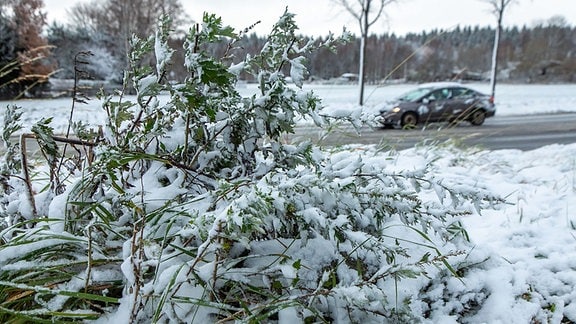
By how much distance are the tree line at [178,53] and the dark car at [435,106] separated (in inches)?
48.6

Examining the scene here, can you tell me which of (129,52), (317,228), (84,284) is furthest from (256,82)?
(84,284)

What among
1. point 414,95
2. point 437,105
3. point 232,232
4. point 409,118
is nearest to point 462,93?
point 437,105

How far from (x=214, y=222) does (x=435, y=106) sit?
1278 cm

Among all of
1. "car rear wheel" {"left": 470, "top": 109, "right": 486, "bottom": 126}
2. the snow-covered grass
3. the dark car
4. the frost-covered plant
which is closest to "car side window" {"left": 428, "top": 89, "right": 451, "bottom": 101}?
the dark car

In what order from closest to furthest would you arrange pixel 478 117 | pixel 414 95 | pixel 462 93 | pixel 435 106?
pixel 435 106 → pixel 414 95 → pixel 462 93 → pixel 478 117

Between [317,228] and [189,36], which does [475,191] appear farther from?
[189,36]

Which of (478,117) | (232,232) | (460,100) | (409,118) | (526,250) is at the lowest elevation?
(478,117)

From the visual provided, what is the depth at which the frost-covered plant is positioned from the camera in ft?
3.51

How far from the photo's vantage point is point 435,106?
12688 millimetres

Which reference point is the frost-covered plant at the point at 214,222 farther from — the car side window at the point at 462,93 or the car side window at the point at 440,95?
the car side window at the point at 462,93

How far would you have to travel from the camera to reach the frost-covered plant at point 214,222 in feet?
3.51

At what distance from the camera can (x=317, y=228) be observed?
1195 mm

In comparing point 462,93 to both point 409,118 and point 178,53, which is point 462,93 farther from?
point 178,53

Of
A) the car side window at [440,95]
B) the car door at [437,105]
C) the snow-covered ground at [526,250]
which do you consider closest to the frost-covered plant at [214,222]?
the snow-covered ground at [526,250]
